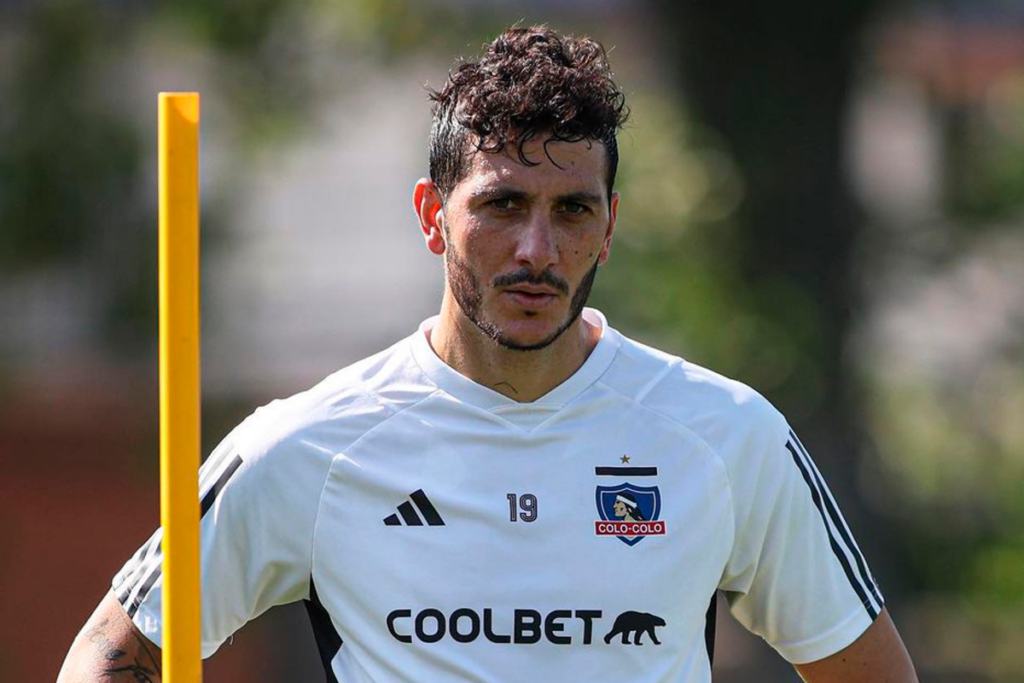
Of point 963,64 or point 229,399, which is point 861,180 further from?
point 229,399

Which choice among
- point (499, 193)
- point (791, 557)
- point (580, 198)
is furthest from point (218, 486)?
point (791, 557)

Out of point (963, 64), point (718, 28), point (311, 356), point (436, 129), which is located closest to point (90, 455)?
point (311, 356)

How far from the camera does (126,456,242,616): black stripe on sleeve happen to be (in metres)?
3.89

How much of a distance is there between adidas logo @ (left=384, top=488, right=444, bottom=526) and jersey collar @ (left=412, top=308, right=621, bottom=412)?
0.23 meters

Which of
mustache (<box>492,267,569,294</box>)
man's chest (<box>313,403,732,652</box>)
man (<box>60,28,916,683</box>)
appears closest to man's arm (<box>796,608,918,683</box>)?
man (<box>60,28,916,683</box>)

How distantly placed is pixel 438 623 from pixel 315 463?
1.41ft

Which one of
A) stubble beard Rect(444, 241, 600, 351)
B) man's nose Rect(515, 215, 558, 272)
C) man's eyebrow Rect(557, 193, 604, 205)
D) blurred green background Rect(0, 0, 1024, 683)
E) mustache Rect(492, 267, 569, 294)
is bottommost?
blurred green background Rect(0, 0, 1024, 683)

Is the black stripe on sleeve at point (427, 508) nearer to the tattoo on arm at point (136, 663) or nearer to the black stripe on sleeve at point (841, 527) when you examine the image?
the tattoo on arm at point (136, 663)

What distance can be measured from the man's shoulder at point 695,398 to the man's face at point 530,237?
0.77 feet

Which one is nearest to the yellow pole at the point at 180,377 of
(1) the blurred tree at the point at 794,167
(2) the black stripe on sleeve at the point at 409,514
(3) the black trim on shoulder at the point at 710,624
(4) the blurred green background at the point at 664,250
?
(2) the black stripe on sleeve at the point at 409,514

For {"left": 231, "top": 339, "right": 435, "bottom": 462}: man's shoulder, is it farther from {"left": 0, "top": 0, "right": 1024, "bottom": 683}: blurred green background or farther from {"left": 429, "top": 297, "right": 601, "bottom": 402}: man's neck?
{"left": 0, "top": 0, "right": 1024, "bottom": 683}: blurred green background

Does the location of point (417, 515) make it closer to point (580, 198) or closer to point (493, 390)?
point (493, 390)

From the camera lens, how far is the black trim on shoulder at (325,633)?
12.9ft

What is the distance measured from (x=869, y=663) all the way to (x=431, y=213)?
1367mm
